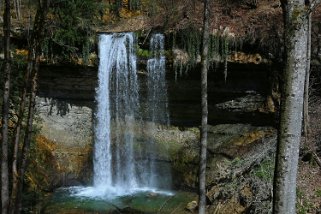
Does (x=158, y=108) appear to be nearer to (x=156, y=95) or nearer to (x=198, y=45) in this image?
(x=156, y=95)

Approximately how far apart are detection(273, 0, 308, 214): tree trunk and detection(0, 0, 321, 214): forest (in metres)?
6.47

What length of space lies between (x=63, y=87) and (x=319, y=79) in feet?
28.0

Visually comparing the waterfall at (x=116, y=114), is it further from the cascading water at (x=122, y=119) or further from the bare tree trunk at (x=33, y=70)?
the bare tree trunk at (x=33, y=70)

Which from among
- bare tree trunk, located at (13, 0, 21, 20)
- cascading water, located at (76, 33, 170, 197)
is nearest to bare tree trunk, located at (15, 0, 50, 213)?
cascading water, located at (76, 33, 170, 197)

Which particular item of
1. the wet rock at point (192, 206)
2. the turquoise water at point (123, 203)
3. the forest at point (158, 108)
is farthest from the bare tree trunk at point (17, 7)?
the wet rock at point (192, 206)

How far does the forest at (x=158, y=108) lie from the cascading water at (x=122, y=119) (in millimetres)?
36

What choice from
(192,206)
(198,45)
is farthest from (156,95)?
(192,206)

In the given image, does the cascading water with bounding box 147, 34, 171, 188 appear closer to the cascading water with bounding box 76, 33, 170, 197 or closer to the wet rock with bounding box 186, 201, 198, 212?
the cascading water with bounding box 76, 33, 170, 197

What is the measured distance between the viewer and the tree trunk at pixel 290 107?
390 cm

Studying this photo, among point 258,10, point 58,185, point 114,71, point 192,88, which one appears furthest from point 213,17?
point 58,185

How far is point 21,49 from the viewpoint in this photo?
14523mm

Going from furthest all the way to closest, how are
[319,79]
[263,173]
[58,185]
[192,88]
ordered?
[58,185] → [192,88] → [319,79] → [263,173]

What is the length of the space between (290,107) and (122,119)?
12.2 meters

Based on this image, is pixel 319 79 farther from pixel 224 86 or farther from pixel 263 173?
pixel 263 173
